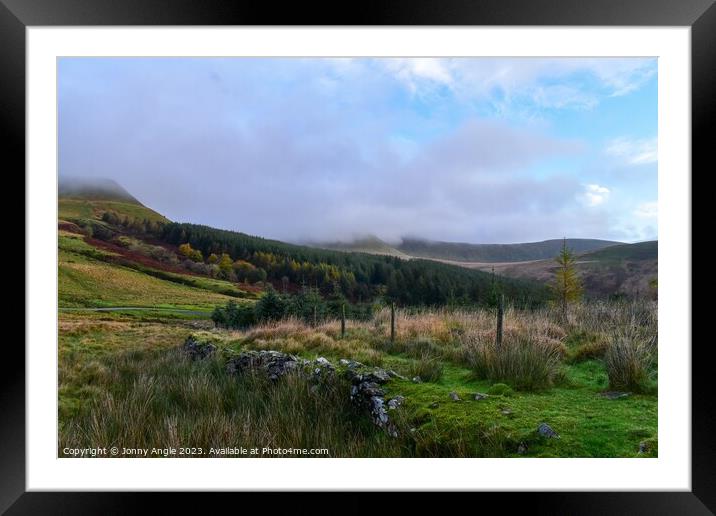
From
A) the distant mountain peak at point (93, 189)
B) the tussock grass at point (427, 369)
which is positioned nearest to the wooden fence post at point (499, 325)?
the tussock grass at point (427, 369)

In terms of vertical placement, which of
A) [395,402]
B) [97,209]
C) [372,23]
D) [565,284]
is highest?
[372,23]

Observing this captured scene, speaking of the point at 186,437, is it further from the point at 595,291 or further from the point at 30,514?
the point at 595,291

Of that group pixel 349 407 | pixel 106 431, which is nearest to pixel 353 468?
pixel 349 407

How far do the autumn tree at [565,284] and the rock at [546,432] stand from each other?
145cm

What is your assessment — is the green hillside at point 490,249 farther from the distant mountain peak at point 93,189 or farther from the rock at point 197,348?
the distant mountain peak at point 93,189

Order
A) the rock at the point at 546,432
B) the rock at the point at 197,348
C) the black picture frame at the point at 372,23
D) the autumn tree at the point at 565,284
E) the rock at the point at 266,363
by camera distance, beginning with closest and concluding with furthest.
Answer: the black picture frame at the point at 372,23
the rock at the point at 546,432
the rock at the point at 266,363
the rock at the point at 197,348
the autumn tree at the point at 565,284

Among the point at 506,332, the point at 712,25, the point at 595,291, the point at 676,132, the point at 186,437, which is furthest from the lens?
the point at 595,291

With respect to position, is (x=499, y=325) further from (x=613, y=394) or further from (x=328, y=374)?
(x=328, y=374)

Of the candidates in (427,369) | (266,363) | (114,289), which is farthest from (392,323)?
(114,289)

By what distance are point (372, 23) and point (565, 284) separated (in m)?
3.09

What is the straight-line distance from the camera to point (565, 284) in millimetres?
3229

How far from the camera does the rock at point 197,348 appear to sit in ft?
8.87

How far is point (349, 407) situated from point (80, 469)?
182cm

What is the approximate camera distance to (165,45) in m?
1.97
